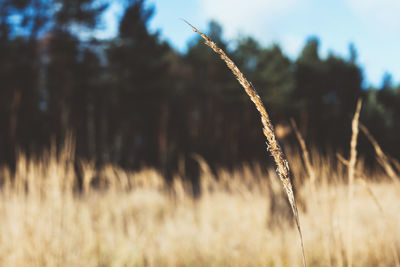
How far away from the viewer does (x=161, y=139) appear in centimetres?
1631

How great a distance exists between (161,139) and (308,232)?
1393 cm

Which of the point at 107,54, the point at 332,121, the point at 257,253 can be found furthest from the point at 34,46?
the point at 332,121

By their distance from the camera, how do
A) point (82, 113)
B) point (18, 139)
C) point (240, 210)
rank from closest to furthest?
point (240, 210) < point (18, 139) < point (82, 113)

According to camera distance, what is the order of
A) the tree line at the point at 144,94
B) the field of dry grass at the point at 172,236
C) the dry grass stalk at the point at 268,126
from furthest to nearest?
1. the tree line at the point at 144,94
2. the field of dry grass at the point at 172,236
3. the dry grass stalk at the point at 268,126

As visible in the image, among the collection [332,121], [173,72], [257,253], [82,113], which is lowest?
[257,253]

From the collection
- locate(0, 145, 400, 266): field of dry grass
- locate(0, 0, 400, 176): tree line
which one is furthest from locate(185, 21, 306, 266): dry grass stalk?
locate(0, 0, 400, 176): tree line

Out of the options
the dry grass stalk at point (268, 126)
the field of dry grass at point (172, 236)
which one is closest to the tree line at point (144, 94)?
the field of dry grass at point (172, 236)

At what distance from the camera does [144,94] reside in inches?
600

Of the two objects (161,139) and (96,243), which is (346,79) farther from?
(96,243)

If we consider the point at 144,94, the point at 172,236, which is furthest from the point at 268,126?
the point at 144,94

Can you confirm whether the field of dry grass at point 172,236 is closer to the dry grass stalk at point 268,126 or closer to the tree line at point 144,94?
the dry grass stalk at point 268,126

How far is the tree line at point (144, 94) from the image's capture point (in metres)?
12.3

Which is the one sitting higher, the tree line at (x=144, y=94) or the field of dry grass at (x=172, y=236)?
the tree line at (x=144, y=94)

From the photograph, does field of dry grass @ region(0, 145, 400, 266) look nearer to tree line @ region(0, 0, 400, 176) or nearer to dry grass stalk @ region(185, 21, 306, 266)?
dry grass stalk @ region(185, 21, 306, 266)
